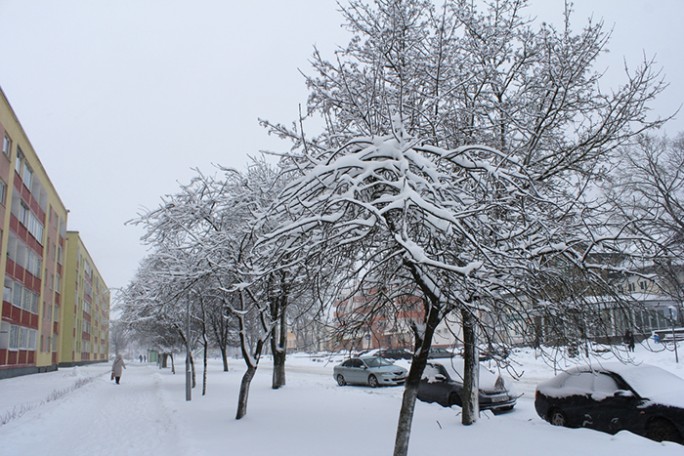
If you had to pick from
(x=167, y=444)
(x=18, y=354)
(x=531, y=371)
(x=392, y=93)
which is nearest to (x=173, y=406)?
(x=167, y=444)

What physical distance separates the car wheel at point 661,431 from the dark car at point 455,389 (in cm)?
362

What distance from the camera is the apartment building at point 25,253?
28.0m

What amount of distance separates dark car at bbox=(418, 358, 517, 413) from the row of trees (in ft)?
11.6

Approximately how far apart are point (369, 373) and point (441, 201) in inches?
693

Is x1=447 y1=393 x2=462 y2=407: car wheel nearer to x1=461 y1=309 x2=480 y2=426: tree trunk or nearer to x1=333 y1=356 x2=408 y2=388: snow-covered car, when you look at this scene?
x1=461 y1=309 x2=480 y2=426: tree trunk

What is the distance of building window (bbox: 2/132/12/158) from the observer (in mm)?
27414

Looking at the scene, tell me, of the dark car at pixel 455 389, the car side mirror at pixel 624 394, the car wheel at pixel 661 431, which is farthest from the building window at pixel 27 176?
the car wheel at pixel 661 431

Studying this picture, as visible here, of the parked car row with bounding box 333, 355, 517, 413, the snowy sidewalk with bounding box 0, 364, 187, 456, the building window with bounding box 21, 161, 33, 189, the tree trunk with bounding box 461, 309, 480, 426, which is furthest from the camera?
the building window with bounding box 21, 161, 33, 189

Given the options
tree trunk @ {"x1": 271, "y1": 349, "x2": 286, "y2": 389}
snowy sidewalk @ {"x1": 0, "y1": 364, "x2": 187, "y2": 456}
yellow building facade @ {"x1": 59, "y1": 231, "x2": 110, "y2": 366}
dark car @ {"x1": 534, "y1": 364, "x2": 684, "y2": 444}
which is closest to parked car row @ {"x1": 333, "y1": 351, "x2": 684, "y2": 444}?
dark car @ {"x1": 534, "y1": 364, "x2": 684, "y2": 444}

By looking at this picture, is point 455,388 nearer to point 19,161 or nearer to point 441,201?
point 441,201

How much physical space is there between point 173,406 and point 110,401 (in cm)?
479

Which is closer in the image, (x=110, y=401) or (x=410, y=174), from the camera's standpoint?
(x=410, y=174)

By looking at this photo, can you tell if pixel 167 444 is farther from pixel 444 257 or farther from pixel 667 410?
pixel 667 410

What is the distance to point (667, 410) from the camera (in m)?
8.26
